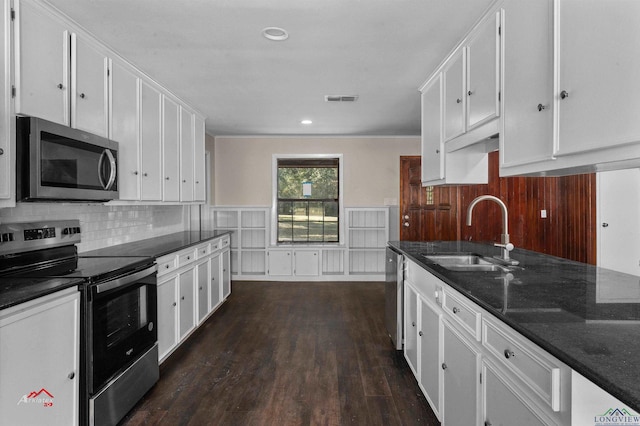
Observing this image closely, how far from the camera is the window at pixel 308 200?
611 cm

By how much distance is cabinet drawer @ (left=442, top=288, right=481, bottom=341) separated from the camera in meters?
1.50

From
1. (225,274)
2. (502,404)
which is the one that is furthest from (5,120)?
(225,274)

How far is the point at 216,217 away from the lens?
6074mm

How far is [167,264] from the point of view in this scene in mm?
2889

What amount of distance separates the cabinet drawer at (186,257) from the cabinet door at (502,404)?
2.53m

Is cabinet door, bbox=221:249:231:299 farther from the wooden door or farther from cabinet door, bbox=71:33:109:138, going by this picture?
the wooden door

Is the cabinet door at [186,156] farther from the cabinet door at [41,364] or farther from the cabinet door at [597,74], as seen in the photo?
the cabinet door at [597,74]

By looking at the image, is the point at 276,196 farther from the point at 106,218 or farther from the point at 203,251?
the point at 106,218

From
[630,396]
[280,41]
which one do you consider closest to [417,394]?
[630,396]

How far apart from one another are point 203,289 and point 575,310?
3.25 m

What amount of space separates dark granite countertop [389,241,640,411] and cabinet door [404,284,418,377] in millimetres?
510

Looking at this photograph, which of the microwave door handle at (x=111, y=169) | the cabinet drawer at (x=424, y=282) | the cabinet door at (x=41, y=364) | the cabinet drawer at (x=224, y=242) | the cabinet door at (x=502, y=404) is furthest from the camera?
the cabinet drawer at (x=224, y=242)

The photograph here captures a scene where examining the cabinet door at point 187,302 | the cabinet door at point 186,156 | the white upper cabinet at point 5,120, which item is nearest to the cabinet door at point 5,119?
the white upper cabinet at point 5,120

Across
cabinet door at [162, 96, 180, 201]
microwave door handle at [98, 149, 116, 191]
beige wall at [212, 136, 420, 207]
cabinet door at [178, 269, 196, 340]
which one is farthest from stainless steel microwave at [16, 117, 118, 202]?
beige wall at [212, 136, 420, 207]
